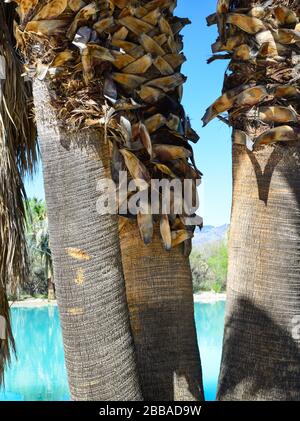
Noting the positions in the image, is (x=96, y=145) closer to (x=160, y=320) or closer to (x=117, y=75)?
(x=117, y=75)

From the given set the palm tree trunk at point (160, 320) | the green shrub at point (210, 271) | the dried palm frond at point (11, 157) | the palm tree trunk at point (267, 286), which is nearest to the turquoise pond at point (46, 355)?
the green shrub at point (210, 271)

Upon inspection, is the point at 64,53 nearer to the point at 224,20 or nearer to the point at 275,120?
the point at 224,20

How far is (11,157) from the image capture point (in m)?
3.99

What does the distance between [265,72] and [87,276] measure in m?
1.32

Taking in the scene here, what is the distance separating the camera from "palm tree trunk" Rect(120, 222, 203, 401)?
124 inches

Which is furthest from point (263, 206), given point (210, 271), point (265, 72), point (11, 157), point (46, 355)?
point (210, 271)

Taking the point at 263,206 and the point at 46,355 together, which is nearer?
the point at 263,206

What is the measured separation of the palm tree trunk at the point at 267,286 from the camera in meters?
2.97

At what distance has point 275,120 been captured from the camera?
307cm

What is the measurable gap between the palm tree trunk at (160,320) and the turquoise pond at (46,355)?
22.7ft

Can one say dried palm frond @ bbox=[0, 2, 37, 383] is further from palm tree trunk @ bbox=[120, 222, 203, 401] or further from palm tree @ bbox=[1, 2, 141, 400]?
palm tree trunk @ bbox=[120, 222, 203, 401]

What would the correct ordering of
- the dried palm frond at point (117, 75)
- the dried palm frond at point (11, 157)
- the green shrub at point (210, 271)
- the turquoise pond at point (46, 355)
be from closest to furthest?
the dried palm frond at point (117, 75) → the dried palm frond at point (11, 157) → the turquoise pond at point (46, 355) → the green shrub at point (210, 271)

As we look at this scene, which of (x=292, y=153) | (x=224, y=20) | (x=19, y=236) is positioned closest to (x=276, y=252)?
(x=292, y=153)

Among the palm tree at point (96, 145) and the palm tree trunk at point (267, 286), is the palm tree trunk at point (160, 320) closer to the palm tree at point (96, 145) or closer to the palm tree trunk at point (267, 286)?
the palm tree at point (96, 145)
